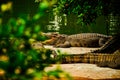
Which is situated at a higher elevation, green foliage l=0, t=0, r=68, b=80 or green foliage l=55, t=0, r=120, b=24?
green foliage l=55, t=0, r=120, b=24

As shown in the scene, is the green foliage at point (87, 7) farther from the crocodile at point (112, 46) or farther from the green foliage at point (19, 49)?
the green foliage at point (19, 49)

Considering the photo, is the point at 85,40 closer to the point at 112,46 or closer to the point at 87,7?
the point at 112,46

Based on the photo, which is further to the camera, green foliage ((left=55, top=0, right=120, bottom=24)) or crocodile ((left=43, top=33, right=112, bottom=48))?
crocodile ((left=43, top=33, right=112, bottom=48))

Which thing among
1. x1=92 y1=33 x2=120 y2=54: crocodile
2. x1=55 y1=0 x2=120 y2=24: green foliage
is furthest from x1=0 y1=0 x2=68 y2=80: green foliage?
x1=92 y1=33 x2=120 y2=54: crocodile

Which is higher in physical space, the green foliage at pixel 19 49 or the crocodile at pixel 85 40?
the green foliage at pixel 19 49

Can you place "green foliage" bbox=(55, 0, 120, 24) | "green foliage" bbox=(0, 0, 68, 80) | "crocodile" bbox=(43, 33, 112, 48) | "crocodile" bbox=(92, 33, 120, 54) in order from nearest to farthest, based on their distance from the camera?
"green foliage" bbox=(0, 0, 68, 80) → "green foliage" bbox=(55, 0, 120, 24) → "crocodile" bbox=(92, 33, 120, 54) → "crocodile" bbox=(43, 33, 112, 48)

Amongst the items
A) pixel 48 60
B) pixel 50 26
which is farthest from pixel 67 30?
pixel 48 60

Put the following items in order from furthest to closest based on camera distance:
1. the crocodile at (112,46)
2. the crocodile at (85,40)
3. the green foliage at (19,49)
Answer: the crocodile at (85,40) → the crocodile at (112,46) → the green foliage at (19,49)

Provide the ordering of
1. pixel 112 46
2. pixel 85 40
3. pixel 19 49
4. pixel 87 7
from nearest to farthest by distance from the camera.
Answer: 1. pixel 19 49
2. pixel 87 7
3. pixel 112 46
4. pixel 85 40

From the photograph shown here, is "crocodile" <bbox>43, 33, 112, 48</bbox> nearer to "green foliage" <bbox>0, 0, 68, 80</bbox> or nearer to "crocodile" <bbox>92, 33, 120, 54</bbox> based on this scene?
"crocodile" <bbox>92, 33, 120, 54</bbox>

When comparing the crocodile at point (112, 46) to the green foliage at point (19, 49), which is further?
the crocodile at point (112, 46)

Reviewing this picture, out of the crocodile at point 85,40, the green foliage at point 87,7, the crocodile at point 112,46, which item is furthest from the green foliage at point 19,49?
the crocodile at point 85,40

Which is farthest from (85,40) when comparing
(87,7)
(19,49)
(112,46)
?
→ (19,49)

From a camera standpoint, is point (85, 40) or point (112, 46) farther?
point (85, 40)
